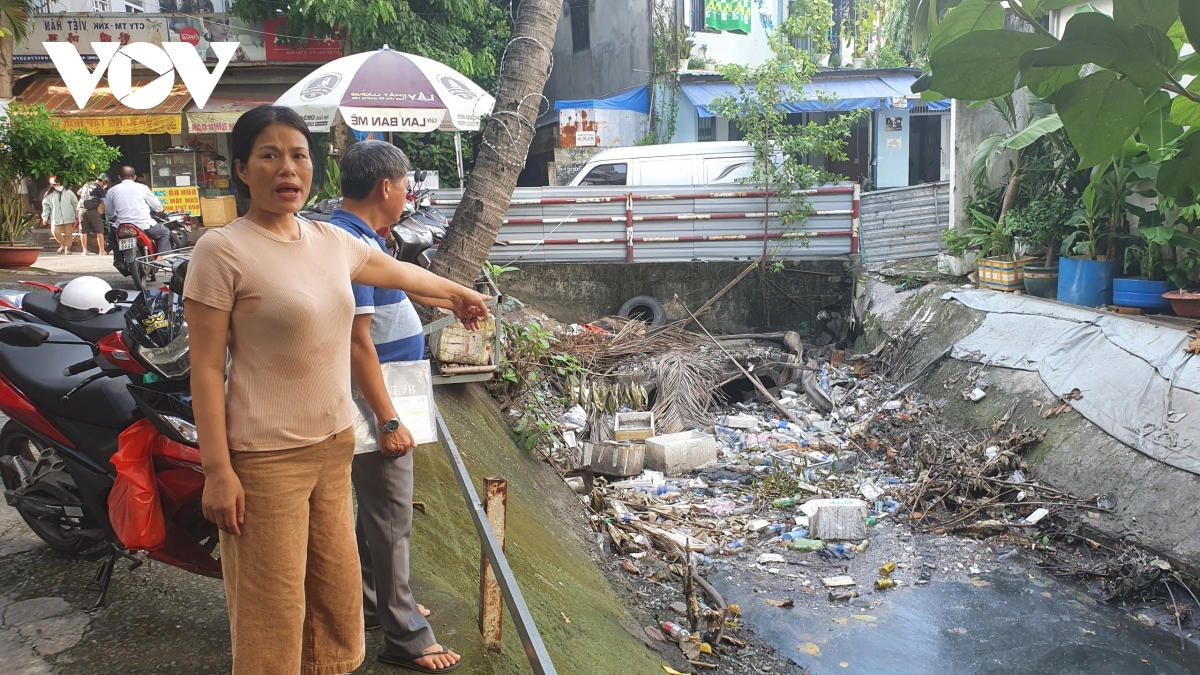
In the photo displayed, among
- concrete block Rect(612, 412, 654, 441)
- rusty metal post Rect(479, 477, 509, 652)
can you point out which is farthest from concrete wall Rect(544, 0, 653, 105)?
rusty metal post Rect(479, 477, 509, 652)

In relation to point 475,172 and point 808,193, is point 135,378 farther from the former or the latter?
point 808,193

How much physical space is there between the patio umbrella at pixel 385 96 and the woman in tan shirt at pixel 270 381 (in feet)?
22.6

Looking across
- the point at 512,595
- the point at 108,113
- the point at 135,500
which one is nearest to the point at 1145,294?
the point at 512,595

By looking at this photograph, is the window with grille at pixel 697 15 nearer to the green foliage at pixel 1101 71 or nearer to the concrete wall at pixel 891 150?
the concrete wall at pixel 891 150

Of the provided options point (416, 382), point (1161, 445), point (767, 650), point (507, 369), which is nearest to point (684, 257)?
point (507, 369)

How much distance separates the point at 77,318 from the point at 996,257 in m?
9.49

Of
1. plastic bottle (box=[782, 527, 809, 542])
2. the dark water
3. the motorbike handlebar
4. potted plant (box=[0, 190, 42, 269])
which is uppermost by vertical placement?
potted plant (box=[0, 190, 42, 269])

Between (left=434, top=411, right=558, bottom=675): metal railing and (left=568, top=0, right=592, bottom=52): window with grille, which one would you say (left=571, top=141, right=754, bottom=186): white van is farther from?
(left=434, top=411, right=558, bottom=675): metal railing

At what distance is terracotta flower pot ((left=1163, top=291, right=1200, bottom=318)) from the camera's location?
25.4ft

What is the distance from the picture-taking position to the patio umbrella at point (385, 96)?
8828 millimetres

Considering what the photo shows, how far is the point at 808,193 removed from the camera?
1259cm

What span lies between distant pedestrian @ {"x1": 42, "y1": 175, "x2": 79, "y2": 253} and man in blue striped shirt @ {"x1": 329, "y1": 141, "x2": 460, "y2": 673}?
14382mm

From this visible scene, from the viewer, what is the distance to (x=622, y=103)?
18203 mm

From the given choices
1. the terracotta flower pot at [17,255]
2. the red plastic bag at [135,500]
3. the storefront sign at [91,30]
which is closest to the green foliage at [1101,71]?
the red plastic bag at [135,500]
